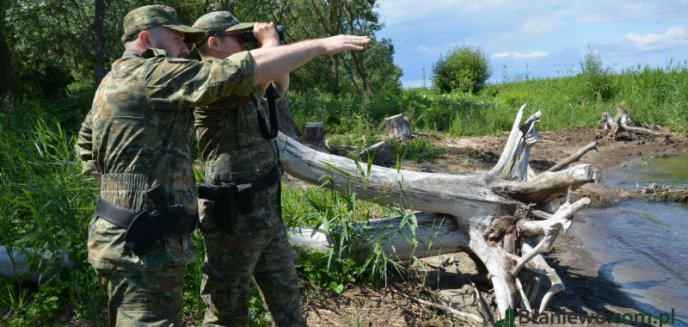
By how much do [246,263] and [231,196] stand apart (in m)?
0.35

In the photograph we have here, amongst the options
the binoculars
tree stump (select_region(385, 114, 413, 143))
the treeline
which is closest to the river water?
tree stump (select_region(385, 114, 413, 143))

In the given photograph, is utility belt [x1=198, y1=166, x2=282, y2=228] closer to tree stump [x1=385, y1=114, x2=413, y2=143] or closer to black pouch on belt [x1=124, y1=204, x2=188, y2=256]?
black pouch on belt [x1=124, y1=204, x2=188, y2=256]

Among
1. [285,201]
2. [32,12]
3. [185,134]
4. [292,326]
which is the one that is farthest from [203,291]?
[32,12]

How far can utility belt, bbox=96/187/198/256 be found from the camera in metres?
2.45

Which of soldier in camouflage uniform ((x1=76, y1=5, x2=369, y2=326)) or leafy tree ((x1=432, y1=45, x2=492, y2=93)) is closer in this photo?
soldier in camouflage uniform ((x1=76, y1=5, x2=369, y2=326))

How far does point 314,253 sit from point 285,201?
2.94ft

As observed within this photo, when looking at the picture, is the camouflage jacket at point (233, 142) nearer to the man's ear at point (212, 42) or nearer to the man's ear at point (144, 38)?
the man's ear at point (212, 42)

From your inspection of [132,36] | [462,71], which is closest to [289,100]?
[132,36]

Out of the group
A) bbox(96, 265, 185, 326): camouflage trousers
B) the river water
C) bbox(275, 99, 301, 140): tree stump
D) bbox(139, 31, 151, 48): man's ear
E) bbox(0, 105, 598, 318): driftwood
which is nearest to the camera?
bbox(96, 265, 185, 326): camouflage trousers

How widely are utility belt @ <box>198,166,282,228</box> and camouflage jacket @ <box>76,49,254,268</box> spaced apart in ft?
1.39

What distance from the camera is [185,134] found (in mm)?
2643

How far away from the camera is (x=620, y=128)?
13.4 metres

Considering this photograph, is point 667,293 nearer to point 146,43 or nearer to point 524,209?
point 524,209

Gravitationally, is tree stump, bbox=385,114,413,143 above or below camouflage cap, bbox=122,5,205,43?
below
